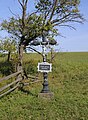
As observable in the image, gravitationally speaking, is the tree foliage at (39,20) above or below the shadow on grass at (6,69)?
above

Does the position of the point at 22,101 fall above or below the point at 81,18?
below

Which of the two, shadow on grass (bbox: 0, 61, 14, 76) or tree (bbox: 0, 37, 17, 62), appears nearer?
tree (bbox: 0, 37, 17, 62)

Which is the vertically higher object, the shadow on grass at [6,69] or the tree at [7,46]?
the tree at [7,46]

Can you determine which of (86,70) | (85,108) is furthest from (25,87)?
(86,70)

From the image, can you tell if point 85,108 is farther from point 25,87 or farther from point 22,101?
point 25,87

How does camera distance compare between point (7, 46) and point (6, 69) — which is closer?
point (7, 46)

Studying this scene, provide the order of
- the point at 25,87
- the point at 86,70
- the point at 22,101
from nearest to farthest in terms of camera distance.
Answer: the point at 22,101 → the point at 25,87 → the point at 86,70

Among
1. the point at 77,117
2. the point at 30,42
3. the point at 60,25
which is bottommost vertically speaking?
the point at 77,117

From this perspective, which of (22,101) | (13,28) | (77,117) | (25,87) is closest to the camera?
(77,117)

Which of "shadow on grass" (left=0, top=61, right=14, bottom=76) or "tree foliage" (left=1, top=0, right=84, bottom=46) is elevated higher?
"tree foliage" (left=1, top=0, right=84, bottom=46)

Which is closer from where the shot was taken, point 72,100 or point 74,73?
point 72,100

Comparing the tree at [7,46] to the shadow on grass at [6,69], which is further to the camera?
the shadow on grass at [6,69]

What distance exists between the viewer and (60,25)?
15086 mm

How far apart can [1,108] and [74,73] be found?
400 inches
